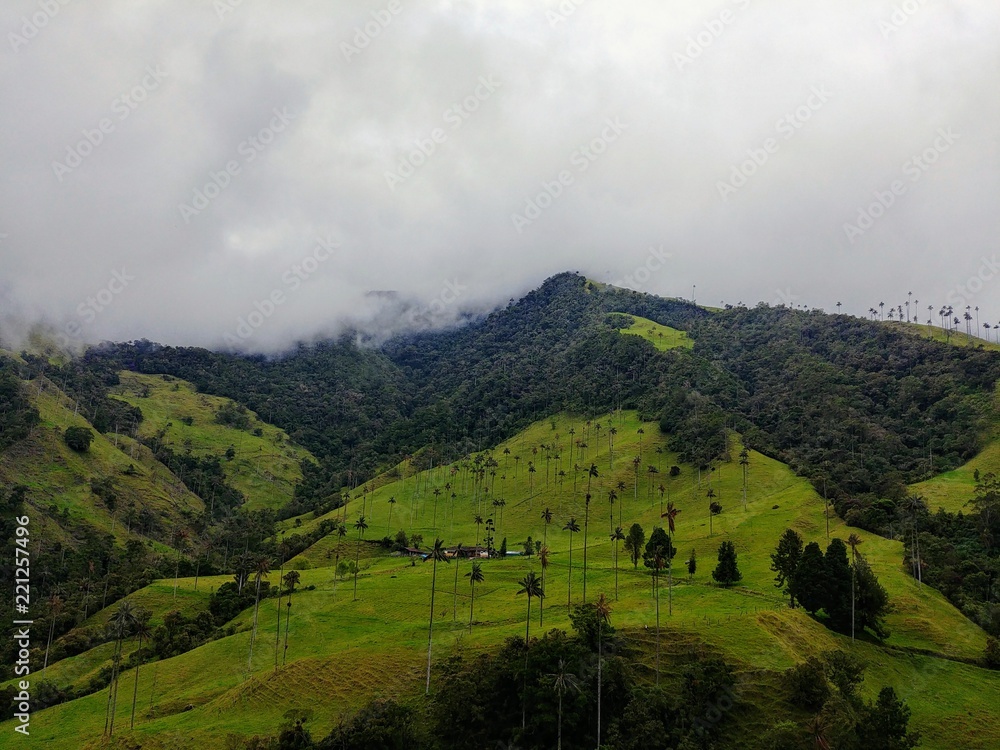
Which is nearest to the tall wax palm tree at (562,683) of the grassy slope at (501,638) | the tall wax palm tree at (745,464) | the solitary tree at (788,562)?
the grassy slope at (501,638)

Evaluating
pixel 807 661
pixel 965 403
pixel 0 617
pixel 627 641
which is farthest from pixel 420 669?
pixel 965 403

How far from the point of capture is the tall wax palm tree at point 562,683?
227ft

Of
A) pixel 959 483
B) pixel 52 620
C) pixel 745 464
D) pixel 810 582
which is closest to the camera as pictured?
pixel 810 582

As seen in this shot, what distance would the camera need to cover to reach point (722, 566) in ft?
351

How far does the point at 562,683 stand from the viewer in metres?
70.5

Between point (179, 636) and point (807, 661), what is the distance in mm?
97933

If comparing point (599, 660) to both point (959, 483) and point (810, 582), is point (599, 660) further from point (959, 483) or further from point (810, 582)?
point (959, 483)

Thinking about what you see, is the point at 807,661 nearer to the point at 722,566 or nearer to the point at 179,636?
the point at 722,566

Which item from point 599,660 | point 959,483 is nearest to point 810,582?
point 599,660

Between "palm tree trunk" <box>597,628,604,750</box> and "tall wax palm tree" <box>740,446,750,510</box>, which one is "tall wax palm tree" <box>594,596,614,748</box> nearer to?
"palm tree trunk" <box>597,628,604,750</box>

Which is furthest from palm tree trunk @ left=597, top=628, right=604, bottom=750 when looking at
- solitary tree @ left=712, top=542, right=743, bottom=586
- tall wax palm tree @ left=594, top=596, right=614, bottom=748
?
solitary tree @ left=712, top=542, right=743, bottom=586

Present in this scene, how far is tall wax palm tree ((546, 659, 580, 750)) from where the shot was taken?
6931cm

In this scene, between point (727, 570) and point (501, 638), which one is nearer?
point (501, 638)

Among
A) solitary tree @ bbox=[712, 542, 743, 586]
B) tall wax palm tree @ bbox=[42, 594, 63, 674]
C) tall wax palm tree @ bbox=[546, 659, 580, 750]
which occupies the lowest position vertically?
tall wax palm tree @ bbox=[42, 594, 63, 674]
